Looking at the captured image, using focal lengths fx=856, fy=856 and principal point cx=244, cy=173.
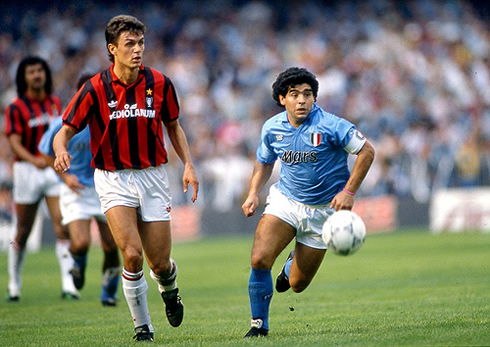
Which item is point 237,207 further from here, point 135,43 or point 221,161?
point 135,43

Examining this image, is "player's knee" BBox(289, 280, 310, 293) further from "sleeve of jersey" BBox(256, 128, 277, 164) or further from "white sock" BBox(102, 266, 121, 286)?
"white sock" BBox(102, 266, 121, 286)

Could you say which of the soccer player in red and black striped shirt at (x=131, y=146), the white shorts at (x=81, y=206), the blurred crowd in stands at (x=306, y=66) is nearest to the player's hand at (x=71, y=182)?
the white shorts at (x=81, y=206)

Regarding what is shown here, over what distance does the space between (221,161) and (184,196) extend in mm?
1692

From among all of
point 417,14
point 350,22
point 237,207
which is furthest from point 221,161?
point 417,14

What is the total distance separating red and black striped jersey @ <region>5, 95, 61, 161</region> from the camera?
10969 millimetres

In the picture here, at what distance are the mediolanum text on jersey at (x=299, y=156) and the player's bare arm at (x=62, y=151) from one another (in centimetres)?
183

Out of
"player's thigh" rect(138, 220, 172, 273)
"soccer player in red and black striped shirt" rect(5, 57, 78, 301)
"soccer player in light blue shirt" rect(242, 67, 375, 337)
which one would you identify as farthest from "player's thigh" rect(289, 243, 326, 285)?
"soccer player in red and black striped shirt" rect(5, 57, 78, 301)

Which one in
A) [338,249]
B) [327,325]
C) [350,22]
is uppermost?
[350,22]

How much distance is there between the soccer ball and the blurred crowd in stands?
13.9 metres

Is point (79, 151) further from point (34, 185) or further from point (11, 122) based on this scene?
point (11, 122)

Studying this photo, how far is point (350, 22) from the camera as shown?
27641 millimetres

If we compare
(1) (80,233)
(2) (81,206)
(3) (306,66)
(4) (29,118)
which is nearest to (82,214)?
(2) (81,206)

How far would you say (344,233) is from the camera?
679 cm

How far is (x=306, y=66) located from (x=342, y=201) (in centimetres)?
1917
